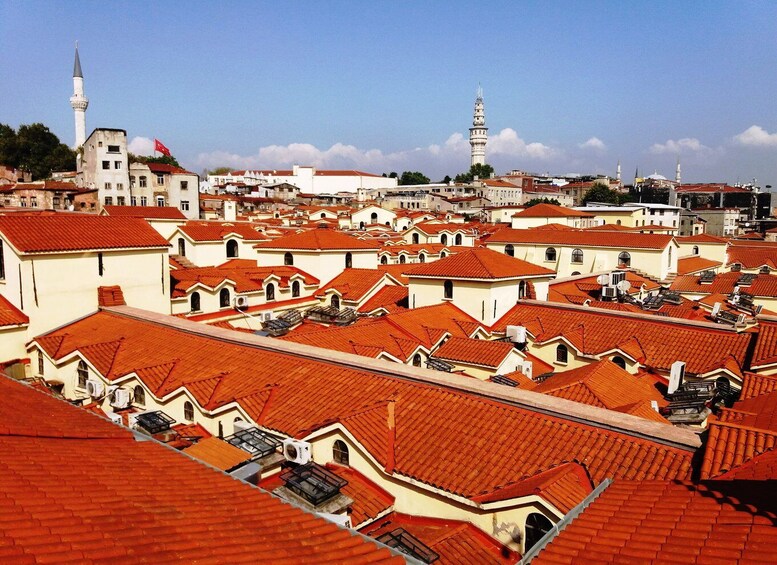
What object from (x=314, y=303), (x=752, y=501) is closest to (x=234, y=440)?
(x=752, y=501)

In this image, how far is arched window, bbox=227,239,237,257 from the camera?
36531 millimetres

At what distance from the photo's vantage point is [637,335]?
22.0m

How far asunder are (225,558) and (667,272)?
46974 mm

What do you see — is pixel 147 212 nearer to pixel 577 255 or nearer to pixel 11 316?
pixel 11 316

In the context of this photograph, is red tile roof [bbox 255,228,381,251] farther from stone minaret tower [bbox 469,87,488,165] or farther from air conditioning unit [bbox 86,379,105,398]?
stone minaret tower [bbox 469,87,488,165]

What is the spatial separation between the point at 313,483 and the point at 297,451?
143 centimetres

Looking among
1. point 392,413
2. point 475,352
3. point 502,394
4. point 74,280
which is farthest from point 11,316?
point 502,394

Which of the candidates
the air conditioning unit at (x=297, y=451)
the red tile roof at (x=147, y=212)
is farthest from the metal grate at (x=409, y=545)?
the red tile roof at (x=147, y=212)

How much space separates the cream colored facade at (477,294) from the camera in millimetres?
25828

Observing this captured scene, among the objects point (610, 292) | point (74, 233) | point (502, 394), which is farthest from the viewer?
point (610, 292)

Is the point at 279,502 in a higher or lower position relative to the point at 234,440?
higher

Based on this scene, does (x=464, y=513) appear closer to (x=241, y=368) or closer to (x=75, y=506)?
(x=75, y=506)

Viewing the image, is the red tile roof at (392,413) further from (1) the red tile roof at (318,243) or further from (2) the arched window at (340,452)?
(1) the red tile roof at (318,243)

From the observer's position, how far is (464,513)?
33.0ft
